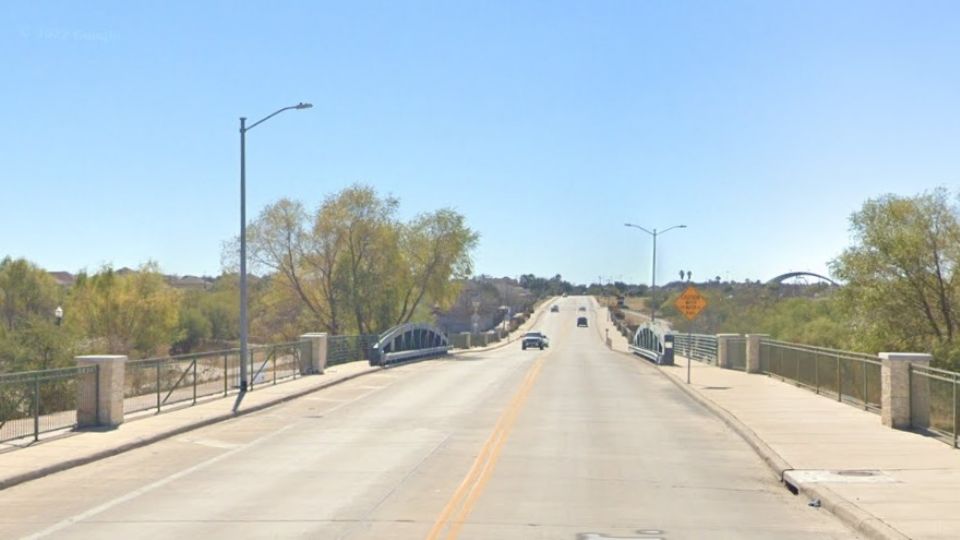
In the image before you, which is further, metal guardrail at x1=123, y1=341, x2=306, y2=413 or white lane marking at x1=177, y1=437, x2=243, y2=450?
metal guardrail at x1=123, y1=341, x2=306, y2=413

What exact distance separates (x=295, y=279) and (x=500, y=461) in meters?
50.9

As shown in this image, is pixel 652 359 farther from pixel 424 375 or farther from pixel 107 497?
pixel 107 497

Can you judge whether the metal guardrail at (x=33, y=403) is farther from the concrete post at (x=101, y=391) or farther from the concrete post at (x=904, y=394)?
the concrete post at (x=904, y=394)

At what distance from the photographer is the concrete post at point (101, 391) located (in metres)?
21.7

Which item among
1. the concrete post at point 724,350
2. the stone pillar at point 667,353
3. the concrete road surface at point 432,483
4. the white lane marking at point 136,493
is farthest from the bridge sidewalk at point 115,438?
the stone pillar at point 667,353

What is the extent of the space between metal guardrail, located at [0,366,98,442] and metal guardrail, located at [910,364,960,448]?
15.8m

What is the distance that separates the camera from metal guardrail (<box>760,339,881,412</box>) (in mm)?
24781

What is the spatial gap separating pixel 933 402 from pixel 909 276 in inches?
928

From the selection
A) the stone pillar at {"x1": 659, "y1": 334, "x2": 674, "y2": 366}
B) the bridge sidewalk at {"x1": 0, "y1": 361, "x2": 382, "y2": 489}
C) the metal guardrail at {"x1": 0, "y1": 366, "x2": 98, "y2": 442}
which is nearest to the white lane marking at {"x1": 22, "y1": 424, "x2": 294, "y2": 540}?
the bridge sidewalk at {"x1": 0, "y1": 361, "x2": 382, "y2": 489}

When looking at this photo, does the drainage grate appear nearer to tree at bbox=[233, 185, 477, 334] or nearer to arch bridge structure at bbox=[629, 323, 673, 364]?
arch bridge structure at bbox=[629, 323, 673, 364]

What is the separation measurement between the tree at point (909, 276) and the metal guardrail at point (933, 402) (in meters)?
22.0

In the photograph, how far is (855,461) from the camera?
16.9m

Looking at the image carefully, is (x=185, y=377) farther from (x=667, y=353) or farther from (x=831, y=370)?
(x=667, y=353)

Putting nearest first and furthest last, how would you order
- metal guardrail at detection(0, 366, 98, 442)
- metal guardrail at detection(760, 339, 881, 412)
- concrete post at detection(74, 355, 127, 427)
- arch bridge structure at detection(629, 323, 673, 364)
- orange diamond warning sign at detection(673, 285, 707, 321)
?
1. metal guardrail at detection(0, 366, 98, 442)
2. concrete post at detection(74, 355, 127, 427)
3. metal guardrail at detection(760, 339, 881, 412)
4. orange diamond warning sign at detection(673, 285, 707, 321)
5. arch bridge structure at detection(629, 323, 673, 364)
